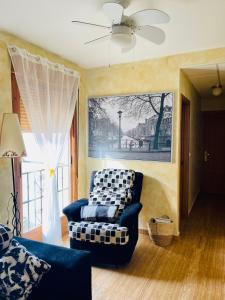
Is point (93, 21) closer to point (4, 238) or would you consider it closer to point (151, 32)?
point (151, 32)

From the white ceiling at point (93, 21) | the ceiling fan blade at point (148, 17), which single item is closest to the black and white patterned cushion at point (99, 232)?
the ceiling fan blade at point (148, 17)

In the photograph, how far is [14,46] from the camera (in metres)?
2.58

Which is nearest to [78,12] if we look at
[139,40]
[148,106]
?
[139,40]

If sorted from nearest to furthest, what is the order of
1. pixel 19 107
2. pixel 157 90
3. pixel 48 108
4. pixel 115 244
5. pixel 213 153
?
pixel 115 244
pixel 19 107
pixel 48 108
pixel 157 90
pixel 213 153

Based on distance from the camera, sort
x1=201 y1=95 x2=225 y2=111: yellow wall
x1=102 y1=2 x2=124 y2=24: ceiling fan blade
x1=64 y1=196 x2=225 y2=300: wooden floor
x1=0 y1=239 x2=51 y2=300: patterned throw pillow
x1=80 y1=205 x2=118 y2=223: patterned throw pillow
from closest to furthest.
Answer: x1=0 y1=239 x2=51 y2=300: patterned throw pillow
x1=102 y1=2 x2=124 y2=24: ceiling fan blade
x1=64 y1=196 x2=225 y2=300: wooden floor
x1=80 y1=205 x2=118 y2=223: patterned throw pillow
x1=201 y1=95 x2=225 y2=111: yellow wall

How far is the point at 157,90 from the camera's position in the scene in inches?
133

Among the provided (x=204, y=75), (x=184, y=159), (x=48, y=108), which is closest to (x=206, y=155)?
(x=184, y=159)

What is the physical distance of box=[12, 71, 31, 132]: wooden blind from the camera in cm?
268

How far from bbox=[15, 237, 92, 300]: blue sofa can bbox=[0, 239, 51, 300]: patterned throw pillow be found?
59mm

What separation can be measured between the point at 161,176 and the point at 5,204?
6.54 ft

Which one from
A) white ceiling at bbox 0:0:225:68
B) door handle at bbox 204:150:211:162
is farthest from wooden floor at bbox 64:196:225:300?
door handle at bbox 204:150:211:162

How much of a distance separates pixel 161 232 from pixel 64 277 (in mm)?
1833

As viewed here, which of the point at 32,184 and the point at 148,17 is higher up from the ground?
the point at 148,17

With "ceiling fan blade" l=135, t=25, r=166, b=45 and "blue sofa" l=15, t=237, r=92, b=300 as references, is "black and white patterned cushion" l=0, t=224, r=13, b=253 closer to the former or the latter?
"blue sofa" l=15, t=237, r=92, b=300
